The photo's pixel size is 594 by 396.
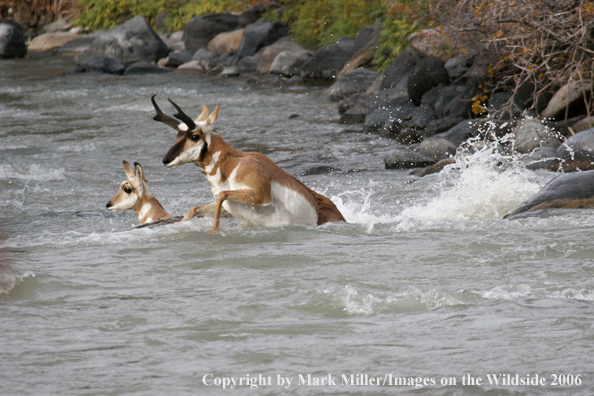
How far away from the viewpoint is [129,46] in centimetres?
3222

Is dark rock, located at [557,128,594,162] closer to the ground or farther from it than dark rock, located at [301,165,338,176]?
farther from it

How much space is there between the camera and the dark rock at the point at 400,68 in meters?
19.3

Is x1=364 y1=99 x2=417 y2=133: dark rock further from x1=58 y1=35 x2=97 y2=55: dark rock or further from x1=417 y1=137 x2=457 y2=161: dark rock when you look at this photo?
x1=58 y1=35 x2=97 y2=55: dark rock

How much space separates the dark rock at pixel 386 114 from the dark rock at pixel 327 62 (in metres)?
7.29

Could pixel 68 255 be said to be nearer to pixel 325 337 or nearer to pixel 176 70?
pixel 325 337

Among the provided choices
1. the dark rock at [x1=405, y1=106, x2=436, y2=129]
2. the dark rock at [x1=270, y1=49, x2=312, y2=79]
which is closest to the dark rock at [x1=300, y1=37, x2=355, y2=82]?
the dark rock at [x1=270, y1=49, x2=312, y2=79]

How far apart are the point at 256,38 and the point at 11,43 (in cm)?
1350

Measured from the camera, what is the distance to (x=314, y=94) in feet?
73.6

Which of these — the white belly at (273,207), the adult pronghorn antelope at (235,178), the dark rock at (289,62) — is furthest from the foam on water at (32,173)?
the dark rock at (289,62)

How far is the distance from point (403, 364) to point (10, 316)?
8.40 ft

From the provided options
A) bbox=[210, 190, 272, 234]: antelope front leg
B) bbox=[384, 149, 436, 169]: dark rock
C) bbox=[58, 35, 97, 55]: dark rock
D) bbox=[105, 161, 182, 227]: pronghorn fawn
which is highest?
bbox=[210, 190, 272, 234]: antelope front leg

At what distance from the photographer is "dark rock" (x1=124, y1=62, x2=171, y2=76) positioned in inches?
1141

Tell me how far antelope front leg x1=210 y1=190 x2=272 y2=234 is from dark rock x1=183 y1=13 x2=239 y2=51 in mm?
27619

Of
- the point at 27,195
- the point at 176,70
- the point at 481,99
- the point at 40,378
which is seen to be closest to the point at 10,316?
the point at 40,378
